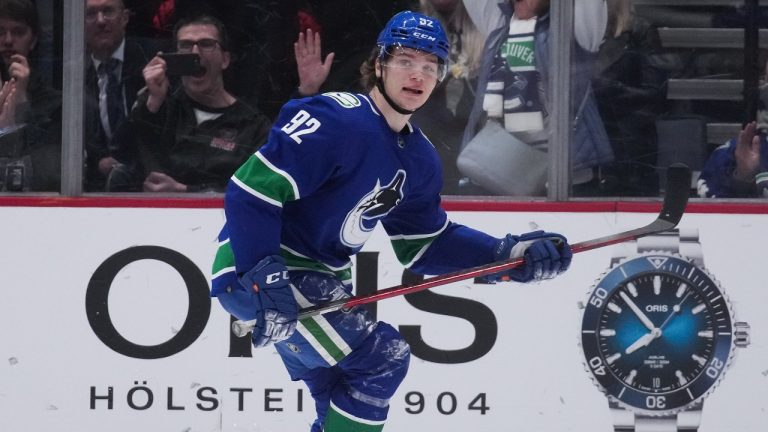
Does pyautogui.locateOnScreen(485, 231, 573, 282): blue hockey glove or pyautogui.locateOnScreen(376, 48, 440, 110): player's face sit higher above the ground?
pyautogui.locateOnScreen(376, 48, 440, 110): player's face

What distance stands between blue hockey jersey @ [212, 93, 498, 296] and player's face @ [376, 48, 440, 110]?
0.21 ft

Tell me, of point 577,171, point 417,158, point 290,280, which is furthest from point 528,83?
point 290,280

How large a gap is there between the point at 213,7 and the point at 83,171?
0.63 m

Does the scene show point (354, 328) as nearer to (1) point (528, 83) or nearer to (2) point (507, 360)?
(2) point (507, 360)

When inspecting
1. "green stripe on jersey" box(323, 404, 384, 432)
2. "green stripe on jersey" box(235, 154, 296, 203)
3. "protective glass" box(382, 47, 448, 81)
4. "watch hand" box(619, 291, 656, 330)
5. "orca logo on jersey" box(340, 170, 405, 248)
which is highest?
"protective glass" box(382, 47, 448, 81)

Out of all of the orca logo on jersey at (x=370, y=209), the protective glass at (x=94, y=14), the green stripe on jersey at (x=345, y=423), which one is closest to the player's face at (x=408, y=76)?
the orca logo on jersey at (x=370, y=209)

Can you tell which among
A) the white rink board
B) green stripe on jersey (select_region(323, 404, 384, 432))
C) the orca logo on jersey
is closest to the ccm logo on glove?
the orca logo on jersey

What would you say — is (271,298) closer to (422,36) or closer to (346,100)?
(346,100)

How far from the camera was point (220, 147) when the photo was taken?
4281mm

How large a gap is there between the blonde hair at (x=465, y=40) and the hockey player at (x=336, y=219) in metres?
0.90

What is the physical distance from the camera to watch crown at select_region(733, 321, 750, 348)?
4.15 metres

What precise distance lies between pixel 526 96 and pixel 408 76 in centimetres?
117

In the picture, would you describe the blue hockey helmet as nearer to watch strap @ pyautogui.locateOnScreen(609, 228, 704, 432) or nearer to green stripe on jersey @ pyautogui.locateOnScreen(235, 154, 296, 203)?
green stripe on jersey @ pyautogui.locateOnScreen(235, 154, 296, 203)

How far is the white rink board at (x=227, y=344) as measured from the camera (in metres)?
4.14
